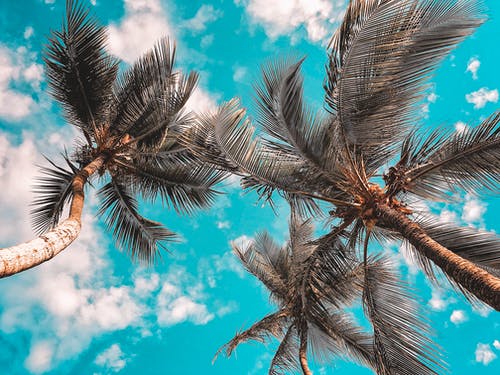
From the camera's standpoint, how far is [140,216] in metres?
9.80

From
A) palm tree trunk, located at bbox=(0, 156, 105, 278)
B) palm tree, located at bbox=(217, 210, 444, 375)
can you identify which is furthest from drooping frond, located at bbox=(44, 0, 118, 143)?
palm tree, located at bbox=(217, 210, 444, 375)

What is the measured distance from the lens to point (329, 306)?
1066cm

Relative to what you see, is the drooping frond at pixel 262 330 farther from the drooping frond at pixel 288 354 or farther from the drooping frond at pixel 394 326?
the drooping frond at pixel 394 326

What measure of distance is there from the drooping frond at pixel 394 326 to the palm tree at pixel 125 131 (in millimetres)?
4098

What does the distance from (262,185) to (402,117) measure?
101 inches

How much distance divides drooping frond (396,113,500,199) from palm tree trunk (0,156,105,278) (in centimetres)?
515

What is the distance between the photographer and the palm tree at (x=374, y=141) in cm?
547

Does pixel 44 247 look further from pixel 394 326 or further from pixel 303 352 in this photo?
pixel 303 352

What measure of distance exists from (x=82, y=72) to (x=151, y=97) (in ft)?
5.07

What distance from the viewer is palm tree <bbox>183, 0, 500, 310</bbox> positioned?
5.47 m

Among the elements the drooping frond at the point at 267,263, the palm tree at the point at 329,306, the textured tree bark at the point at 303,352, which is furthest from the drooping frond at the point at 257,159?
the drooping frond at the point at 267,263

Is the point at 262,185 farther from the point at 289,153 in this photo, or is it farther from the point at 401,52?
the point at 401,52

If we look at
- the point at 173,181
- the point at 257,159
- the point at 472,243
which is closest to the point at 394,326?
the point at 472,243

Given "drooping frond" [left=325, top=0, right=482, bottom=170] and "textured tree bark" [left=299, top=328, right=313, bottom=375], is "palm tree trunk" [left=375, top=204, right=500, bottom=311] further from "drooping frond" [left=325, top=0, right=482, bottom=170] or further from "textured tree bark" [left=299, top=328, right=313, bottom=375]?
"textured tree bark" [left=299, top=328, right=313, bottom=375]
